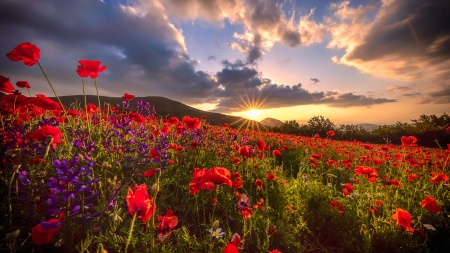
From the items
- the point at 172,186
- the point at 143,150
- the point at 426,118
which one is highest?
the point at 426,118

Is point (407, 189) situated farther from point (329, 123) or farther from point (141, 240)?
point (329, 123)

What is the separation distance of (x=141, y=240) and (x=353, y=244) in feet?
8.62

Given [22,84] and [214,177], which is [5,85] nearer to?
[22,84]

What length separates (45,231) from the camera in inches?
45.8

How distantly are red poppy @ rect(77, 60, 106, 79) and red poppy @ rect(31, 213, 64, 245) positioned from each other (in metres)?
1.69

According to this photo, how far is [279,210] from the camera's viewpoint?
305 centimetres

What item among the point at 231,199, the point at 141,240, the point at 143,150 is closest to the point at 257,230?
the point at 231,199

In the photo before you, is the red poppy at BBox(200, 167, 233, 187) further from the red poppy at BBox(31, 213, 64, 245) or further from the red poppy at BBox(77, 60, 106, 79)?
the red poppy at BBox(77, 60, 106, 79)

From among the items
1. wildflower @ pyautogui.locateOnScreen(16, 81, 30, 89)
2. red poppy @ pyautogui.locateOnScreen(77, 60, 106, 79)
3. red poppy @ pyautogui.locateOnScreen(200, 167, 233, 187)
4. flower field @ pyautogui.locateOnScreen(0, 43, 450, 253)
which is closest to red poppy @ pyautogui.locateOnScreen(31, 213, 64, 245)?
flower field @ pyautogui.locateOnScreen(0, 43, 450, 253)

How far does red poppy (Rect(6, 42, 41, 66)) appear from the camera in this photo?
6.78ft

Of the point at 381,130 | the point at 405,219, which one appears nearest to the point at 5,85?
the point at 405,219

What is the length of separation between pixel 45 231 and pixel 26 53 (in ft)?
6.17

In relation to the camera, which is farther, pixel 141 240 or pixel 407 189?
pixel 407 189

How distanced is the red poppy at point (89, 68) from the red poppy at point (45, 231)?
1691 mm
